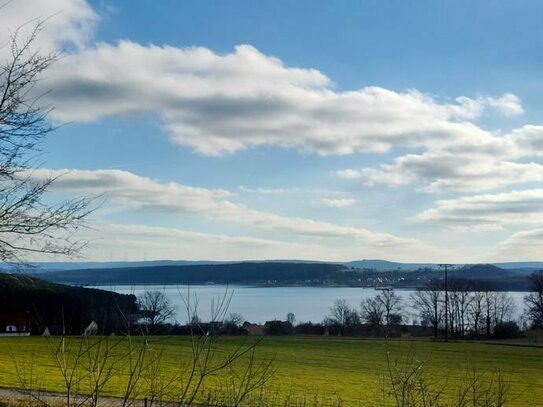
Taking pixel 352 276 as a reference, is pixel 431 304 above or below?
below

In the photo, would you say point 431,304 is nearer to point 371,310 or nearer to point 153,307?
point 371,310

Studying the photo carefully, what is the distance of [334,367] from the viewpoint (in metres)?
39.5

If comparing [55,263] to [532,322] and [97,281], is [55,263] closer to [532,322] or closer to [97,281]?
[97,281]

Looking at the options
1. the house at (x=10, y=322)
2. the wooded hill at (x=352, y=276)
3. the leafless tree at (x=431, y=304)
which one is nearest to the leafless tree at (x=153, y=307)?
the house at (x=10, y=322)

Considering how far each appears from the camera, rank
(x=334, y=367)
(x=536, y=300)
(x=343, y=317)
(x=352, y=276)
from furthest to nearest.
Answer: (x=352, y=276), (x=343, y=317), (x=536, y=300), (x=334, y=367)

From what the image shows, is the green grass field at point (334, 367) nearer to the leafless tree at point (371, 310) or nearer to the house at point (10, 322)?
the leafless tree at point (371, 310)

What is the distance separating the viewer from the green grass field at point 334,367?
760 inches

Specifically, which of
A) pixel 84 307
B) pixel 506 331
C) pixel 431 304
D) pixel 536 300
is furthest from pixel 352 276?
pixel 84 307

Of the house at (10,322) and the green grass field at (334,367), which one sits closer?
the green grass field at (334,367)

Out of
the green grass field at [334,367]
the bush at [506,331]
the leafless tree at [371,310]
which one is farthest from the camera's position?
the leafless tree at [371,310]

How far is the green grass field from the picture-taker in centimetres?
1930

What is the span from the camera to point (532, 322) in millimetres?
87438

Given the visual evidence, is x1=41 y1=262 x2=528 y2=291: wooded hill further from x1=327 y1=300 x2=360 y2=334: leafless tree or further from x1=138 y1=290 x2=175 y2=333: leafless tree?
x1=138 y1=290 x2=175 y2=333: leafless tree

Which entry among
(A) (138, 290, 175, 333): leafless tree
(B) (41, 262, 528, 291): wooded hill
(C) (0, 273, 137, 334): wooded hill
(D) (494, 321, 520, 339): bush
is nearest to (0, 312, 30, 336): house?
(B) (41, 262, 528, 291): wooded hill
